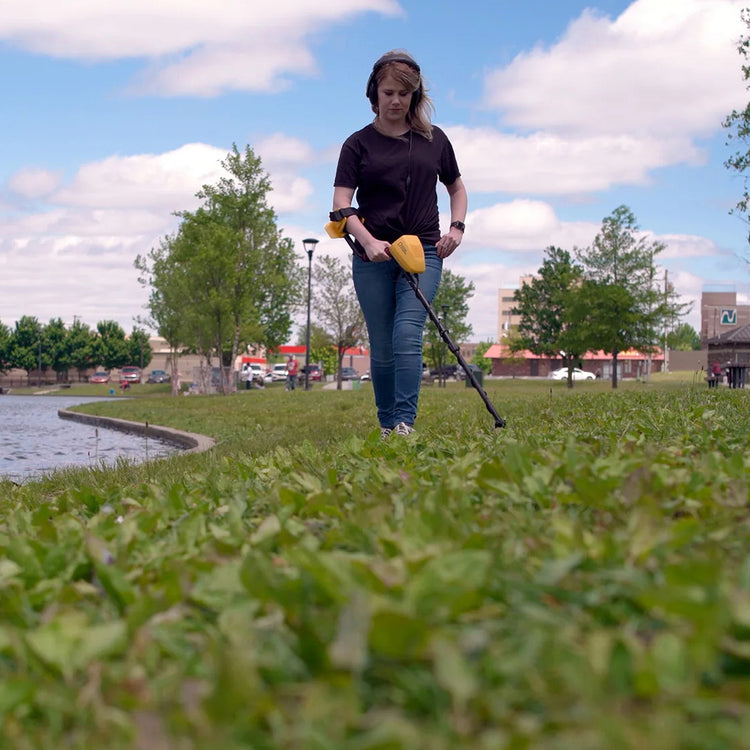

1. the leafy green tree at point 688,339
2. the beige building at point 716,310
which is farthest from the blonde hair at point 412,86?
A: the leafy green tree at point 688,339

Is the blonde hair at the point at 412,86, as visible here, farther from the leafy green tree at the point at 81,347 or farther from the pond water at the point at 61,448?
the leafy green tree at the point at 81,347

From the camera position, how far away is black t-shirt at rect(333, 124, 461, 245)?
18.5 feet

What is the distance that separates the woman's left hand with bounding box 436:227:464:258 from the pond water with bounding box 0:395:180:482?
298 centimetres

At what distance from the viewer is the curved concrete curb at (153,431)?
1000 centimetres

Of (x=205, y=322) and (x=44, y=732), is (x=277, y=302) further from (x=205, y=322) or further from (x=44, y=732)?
(x=44, y=732)

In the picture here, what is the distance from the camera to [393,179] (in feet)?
18.5

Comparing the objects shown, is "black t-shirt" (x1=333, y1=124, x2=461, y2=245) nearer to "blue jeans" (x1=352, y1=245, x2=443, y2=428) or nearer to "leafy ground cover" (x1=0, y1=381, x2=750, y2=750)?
"blue jeans" (x1=352, y1=245, x2=443, y2=428)

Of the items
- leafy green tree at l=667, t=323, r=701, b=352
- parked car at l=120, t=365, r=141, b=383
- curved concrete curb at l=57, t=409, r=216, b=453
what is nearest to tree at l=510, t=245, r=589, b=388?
parked car at l=120, t=365, r=141, b=383

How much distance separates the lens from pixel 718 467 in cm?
278

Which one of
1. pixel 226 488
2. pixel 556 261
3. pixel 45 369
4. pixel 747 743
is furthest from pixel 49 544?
pixel 45 369

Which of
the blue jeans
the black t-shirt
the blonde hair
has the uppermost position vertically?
the blonde hair

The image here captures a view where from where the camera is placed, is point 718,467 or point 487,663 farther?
point 718,467

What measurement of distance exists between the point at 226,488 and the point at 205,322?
131 ft

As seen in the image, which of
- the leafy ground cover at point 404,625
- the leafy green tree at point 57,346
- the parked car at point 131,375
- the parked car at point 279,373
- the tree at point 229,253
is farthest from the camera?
the leafy green tree at point 57,346
